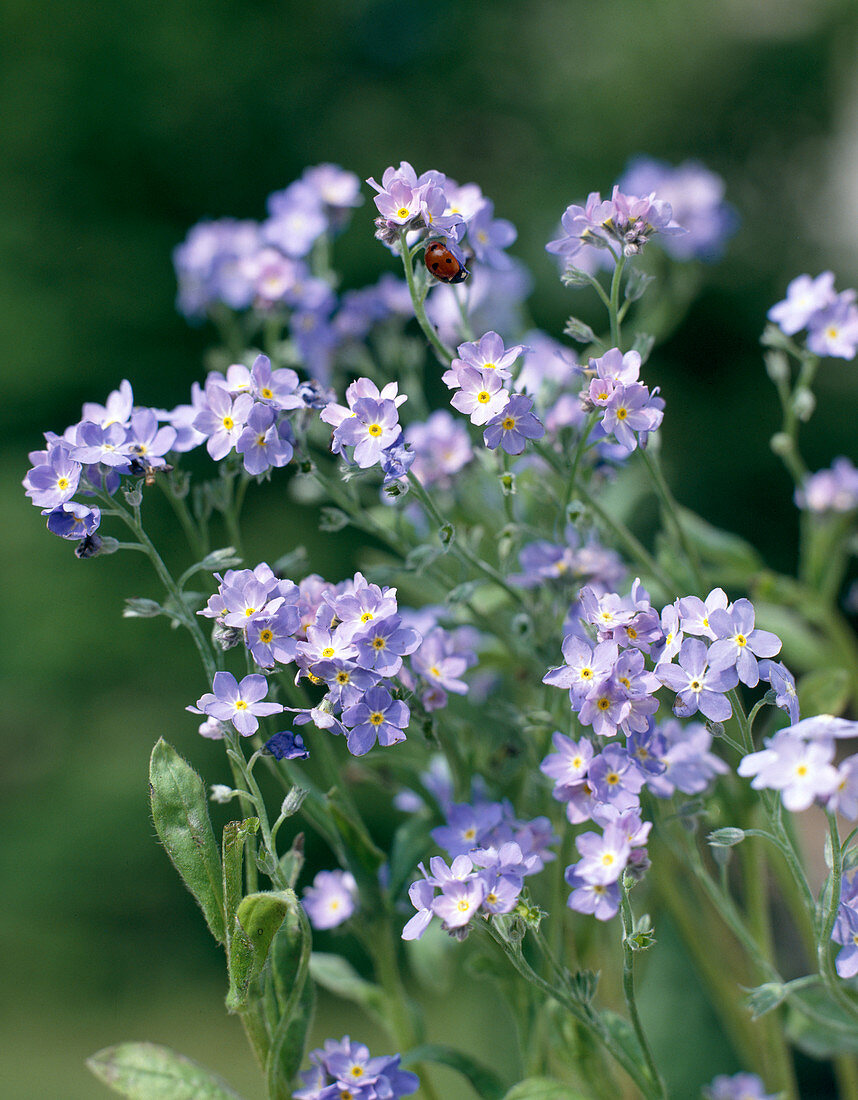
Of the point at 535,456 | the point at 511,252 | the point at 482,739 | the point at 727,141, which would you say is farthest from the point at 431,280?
the point at 727,141

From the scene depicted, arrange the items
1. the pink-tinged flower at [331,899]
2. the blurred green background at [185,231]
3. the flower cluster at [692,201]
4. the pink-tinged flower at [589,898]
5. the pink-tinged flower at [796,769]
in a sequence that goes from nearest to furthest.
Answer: the pink-tinged flower at [796,769], the pink-tinged flower at [589,898], the pink-tinged flower at [331,899], the flower cluster at [692,201], the blurred green background at [185,231]

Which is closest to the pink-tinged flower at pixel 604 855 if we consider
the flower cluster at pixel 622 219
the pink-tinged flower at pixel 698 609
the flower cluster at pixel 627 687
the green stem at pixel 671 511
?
the flower cluster at pixel 627 687

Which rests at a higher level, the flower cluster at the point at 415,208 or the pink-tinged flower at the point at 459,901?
the flower cluster at the point at 415,208

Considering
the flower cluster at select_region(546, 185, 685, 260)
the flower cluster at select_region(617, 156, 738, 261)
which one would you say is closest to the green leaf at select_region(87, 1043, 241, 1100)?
the flower cluster at select_region(546, 185, 685, 260)

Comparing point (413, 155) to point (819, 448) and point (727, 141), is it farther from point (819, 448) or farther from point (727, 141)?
point (819, 448)

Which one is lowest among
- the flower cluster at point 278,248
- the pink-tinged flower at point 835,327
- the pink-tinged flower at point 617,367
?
the pink-tinged flower at point 617,367

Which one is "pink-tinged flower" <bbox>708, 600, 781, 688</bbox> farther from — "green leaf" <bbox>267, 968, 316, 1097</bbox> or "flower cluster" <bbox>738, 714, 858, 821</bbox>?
"green leaf" <bbox>267, 968, 316, 1097</bbox>

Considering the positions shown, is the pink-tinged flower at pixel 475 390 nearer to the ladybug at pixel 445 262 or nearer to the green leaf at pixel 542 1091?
the ladybug at pixel 445 262

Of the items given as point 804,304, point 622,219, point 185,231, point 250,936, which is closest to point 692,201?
point 804,304
